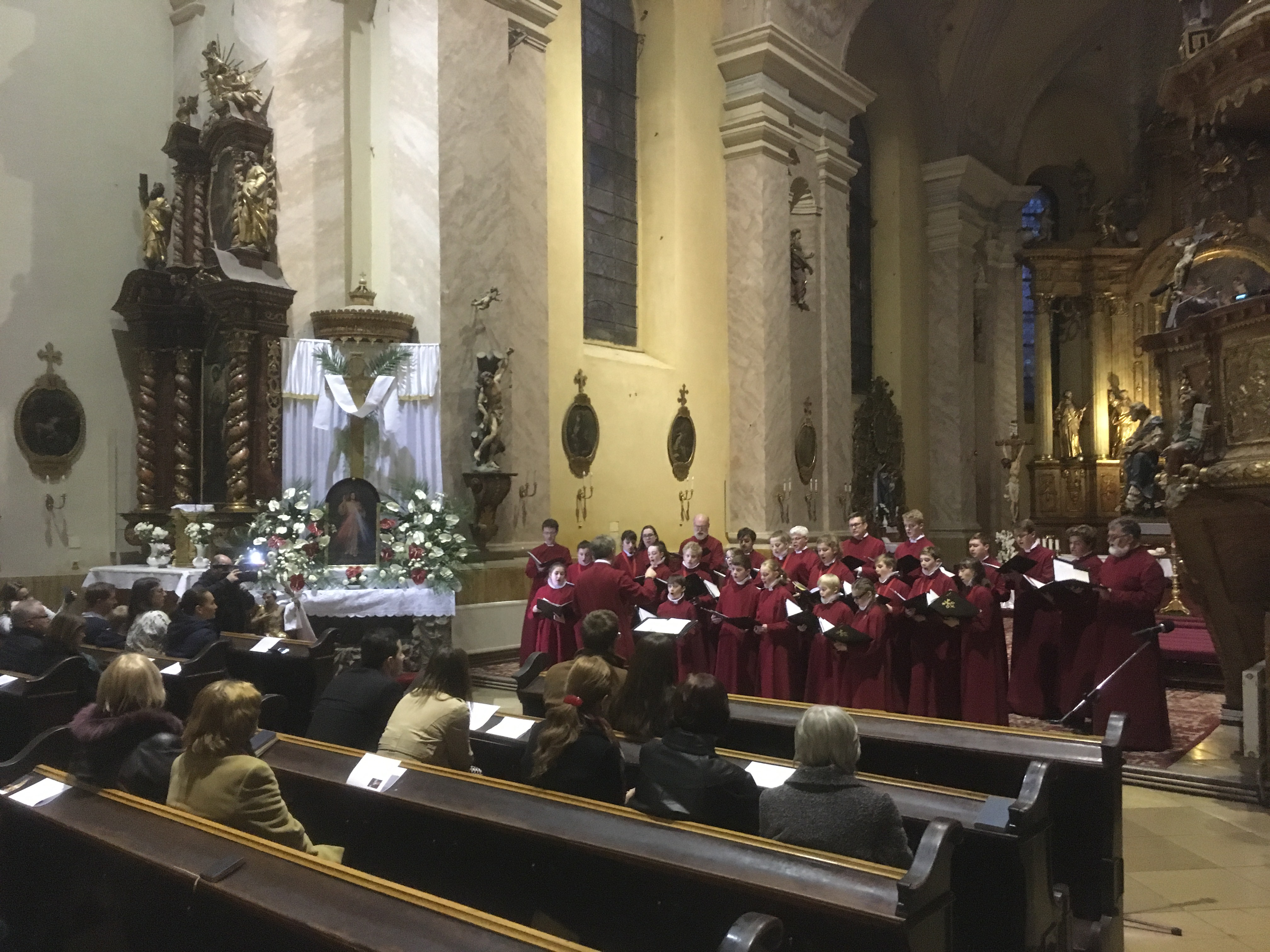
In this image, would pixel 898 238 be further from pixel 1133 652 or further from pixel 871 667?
pixel 871 667

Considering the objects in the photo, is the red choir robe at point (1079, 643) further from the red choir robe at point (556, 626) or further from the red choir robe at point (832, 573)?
the red choir robe at point (556, 626)

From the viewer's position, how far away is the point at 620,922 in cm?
303

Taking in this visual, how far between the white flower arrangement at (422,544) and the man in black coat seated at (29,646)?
3330 mm

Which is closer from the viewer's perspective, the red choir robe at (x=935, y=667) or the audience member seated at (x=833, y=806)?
the audience member seated at (x=833, y=806)

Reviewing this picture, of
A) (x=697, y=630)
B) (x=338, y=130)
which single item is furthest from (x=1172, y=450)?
(x=338, y=130)

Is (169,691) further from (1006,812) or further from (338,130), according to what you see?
(338,130)

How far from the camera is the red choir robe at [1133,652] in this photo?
7.32 meters

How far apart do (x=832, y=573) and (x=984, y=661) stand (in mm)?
1423

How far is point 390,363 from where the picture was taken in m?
10.3

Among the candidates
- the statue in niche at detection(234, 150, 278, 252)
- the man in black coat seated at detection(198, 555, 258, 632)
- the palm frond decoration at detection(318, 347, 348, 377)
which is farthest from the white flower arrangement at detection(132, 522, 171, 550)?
the statue in niche at detection(234, 150, 278, 252)

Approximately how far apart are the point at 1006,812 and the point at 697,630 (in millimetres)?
5490

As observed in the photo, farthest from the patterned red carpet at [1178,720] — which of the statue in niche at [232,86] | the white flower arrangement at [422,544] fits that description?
the statue in niche at [232,86]

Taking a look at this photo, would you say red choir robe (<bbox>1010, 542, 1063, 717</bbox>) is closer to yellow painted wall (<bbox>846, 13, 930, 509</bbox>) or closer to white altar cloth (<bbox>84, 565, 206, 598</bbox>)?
white altar cloth (<bbox>84, 565, 206, 598</bbox>)

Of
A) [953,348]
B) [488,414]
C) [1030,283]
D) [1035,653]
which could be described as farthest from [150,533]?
[1030,283]
